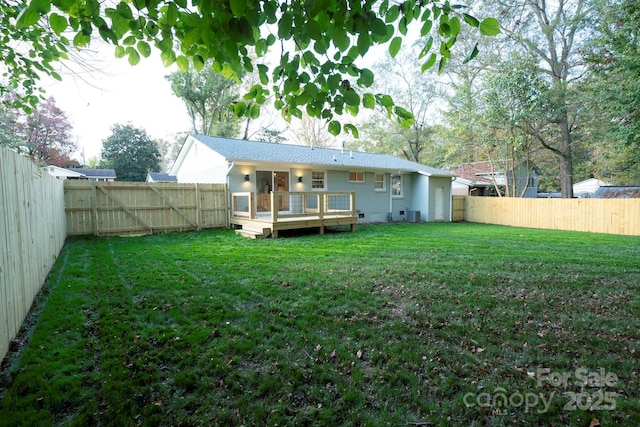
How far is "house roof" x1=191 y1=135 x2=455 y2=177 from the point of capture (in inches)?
450

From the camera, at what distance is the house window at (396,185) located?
15.2 m

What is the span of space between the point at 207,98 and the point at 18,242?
2445 centimetres

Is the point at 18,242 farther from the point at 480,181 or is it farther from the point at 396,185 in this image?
the point at 480,181

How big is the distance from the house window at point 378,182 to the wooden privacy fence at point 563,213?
4.44 m

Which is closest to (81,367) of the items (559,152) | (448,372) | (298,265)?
(448,372)

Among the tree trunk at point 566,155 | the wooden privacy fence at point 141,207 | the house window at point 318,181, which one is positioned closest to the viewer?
the wooden privacy fence at point 141,207

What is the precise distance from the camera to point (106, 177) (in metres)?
25.3

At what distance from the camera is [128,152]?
88.2ft

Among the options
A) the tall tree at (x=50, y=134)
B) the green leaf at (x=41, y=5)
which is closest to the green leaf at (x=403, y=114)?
the green leaf at (x=41, y=5)

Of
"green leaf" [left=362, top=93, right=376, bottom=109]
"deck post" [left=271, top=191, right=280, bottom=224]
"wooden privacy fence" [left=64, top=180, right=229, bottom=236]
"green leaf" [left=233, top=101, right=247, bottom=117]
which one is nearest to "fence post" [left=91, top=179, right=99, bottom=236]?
"wooden privacy fence" [left=64, top=180, right=229, bottom=236]

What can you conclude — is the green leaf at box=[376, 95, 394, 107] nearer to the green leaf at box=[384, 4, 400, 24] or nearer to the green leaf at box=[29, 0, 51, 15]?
the green leaf at box=[384, 4, 400, 24]

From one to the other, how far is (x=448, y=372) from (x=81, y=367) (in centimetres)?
280

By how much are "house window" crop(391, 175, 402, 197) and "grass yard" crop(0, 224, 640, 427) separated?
992 cm

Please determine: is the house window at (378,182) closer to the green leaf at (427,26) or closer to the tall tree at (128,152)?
the green leaf at (427,26)
